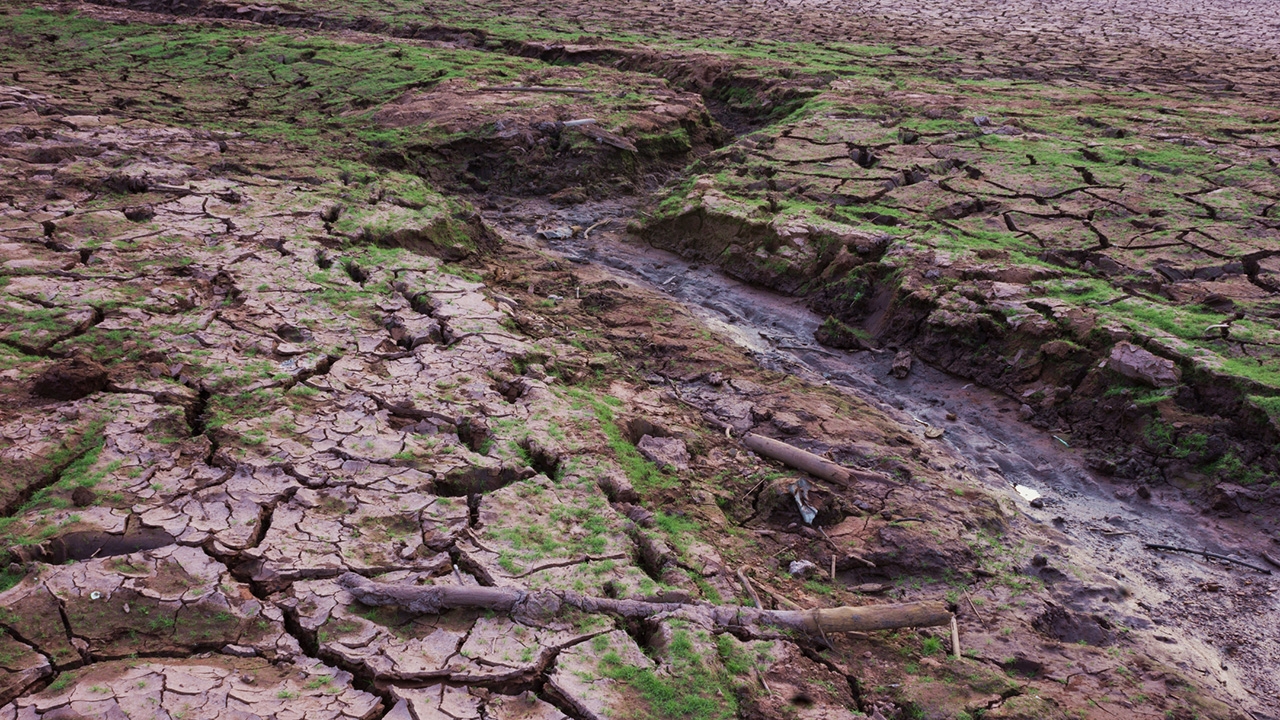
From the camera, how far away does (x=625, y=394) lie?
4.36 metres

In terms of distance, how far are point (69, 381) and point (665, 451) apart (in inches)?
101

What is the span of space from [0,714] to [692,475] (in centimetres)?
253

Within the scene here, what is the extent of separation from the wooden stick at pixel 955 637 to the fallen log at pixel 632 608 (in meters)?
0.04

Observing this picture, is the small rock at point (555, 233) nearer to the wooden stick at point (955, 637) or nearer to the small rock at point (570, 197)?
the small rock at point (570, 197)

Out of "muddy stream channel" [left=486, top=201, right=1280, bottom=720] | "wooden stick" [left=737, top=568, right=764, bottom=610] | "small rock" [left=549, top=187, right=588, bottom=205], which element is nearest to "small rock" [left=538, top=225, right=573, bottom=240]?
"small rock" [left=549, top=187, right=588, bottom=205]

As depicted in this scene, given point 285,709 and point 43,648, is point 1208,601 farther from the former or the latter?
point 43,648

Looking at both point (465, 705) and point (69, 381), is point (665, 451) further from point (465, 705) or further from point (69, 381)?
point (69, 381)

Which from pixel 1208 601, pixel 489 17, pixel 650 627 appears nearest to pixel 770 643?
pixel 650 627

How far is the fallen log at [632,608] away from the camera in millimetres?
2680

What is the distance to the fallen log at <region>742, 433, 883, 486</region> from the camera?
3816 millimetres

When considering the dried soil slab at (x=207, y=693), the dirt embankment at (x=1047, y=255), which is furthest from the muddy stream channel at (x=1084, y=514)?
the dried soil slab at (x=207, y=693)

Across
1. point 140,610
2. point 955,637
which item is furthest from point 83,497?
point 955,637

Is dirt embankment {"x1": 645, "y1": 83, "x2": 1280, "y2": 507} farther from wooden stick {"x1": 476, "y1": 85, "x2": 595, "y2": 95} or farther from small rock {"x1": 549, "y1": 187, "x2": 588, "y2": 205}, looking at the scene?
wooden stick {"x1": 476, "y1": 85, "x2": 595, "y2": 95}

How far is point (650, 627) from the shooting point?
108 inches
